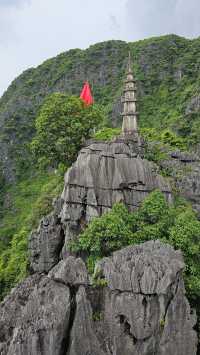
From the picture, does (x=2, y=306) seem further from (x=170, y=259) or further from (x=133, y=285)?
(x=170, y=259)

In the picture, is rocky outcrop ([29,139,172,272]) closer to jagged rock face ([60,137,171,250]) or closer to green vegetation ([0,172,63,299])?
jagged rock face ([60,137,171,250])

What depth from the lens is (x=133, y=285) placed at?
22.7 meters

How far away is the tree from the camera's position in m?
35.8

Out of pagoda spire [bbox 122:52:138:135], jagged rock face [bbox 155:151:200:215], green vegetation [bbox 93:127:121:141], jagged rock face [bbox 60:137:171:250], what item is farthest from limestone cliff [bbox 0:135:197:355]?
green vegetation [bbox 93:127:121:141]

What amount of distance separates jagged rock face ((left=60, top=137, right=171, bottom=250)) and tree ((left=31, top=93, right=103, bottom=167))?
444 centimetres

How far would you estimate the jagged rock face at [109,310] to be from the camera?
68.9 feet

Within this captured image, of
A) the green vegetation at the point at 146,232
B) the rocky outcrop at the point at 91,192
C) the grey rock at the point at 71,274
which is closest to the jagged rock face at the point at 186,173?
the rocky outcrop at the point at 91,192

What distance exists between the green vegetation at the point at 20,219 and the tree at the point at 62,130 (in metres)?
2.57

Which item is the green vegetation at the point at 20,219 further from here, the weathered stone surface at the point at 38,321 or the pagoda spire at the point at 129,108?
the weathered stone surface at the point at 38,321

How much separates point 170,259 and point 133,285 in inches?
90.2

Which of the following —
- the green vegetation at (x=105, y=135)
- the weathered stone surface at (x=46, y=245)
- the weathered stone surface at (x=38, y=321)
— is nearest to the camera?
the weathered stone surface at (x=38, y=321)

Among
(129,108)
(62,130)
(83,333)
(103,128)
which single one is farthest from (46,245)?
(103,128)

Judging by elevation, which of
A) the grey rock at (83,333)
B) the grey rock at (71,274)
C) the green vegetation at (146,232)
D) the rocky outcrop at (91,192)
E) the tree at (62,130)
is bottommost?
the grey rock at (83,333)

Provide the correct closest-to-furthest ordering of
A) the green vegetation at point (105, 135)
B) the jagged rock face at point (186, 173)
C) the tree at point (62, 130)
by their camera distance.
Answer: the jagged rock face at point (186, 173)
the tree at point (62, 130)
the green vegetation at point (105, 135)
